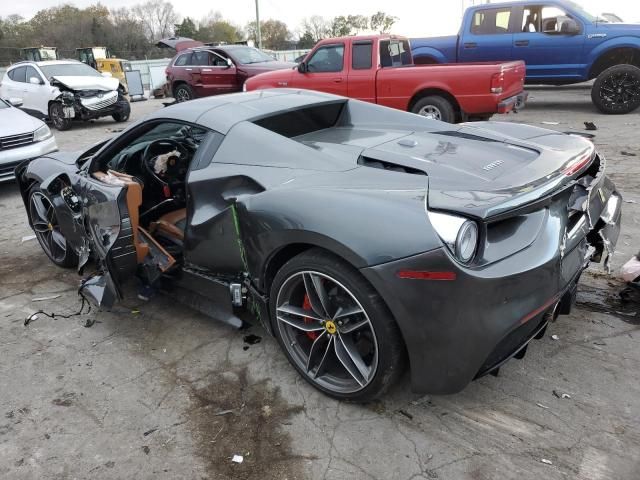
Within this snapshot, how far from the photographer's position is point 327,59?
9.60 metres

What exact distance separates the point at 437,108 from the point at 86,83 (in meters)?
9.14

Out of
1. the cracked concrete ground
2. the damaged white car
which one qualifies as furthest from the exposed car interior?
the damaged white car

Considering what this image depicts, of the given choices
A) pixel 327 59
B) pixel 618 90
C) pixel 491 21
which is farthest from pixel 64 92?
pixel 618 90

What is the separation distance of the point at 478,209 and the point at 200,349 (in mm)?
1926

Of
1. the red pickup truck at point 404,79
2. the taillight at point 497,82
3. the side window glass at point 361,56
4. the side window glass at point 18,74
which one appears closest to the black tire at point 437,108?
the red pickup truck at point 404,79

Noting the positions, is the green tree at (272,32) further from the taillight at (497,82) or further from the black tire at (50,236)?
the black tire at (50,236)

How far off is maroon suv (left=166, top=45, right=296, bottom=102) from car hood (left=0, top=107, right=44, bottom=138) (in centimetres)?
627

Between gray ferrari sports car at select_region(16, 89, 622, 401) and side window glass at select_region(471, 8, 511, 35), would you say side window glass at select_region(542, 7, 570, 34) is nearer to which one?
side window glass at select_region(471, 8, 511, 35)

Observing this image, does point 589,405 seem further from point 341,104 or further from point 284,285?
point 341,104

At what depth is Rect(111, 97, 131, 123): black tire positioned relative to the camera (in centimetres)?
1344

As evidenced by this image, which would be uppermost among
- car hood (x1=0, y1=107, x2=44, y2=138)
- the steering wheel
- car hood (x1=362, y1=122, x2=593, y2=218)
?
car hood (x1=362, y1=122, x2=593, y2=218)

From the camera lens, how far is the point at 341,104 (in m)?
3.68

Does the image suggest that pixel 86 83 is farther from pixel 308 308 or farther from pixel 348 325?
pixel 348 325

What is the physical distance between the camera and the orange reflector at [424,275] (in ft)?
6.49
